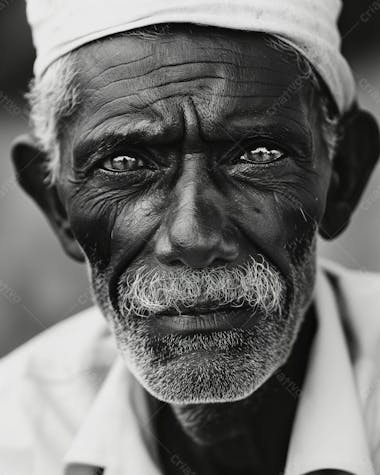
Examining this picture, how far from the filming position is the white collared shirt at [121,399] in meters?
2.54

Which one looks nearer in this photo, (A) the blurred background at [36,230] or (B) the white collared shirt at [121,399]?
(B) the white collared shirt at [121,399]

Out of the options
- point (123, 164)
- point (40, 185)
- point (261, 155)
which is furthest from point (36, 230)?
point (261, 155)

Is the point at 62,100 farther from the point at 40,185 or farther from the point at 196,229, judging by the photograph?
the point at 196,229

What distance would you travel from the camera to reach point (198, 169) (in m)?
2.39

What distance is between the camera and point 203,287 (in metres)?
2.28

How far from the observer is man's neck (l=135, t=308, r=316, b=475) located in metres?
2.77

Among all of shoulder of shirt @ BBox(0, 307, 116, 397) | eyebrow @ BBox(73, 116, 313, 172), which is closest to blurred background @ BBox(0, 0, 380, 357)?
shoulder of shirt @ BBox(0, 307, 116, 397)

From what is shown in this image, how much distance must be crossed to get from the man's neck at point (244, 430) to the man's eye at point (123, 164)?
84 centimetres

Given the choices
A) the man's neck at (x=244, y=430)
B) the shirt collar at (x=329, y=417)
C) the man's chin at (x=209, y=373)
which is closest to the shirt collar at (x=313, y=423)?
the shirt collar at (x=329, y=417)

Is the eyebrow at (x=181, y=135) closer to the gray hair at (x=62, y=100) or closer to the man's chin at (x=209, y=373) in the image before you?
the gray hair at (x=62, y=100)

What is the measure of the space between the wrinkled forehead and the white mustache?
0.42 meters

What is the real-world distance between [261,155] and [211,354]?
2.02ft

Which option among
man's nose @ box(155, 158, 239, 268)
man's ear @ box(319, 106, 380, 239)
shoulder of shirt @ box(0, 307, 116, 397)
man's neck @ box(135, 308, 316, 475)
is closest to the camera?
man's nose @ box(155, 158, 239, 268)

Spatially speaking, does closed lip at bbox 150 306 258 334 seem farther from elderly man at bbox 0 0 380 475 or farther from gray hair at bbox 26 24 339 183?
gray hair at bbox 26 24 339 183
